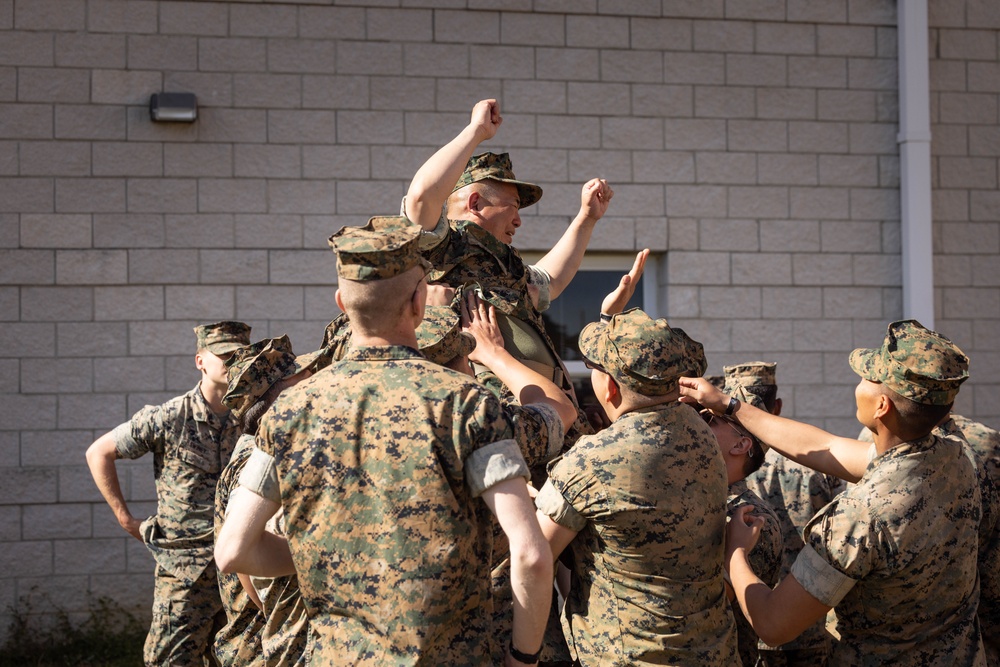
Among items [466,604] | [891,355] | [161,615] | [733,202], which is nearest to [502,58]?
[733,202]

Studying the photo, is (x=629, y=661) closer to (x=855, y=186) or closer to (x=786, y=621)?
(x=786, y=621)

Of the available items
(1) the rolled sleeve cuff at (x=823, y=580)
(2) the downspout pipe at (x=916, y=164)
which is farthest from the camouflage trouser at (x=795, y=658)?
(2) the downspout pipe at (x=916, y=164)

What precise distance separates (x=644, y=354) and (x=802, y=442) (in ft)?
3.01

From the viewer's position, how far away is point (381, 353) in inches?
113

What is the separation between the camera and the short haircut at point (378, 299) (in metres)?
2.86

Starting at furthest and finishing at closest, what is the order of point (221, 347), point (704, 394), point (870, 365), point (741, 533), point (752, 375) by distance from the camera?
point (221, 347)
point (752, 375)
point (704, 394)
point (741, 533)
point (870, 365)

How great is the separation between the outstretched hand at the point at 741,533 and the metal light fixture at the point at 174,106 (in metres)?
5.26

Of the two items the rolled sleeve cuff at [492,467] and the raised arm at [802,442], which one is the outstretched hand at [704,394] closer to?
the raised arm at [802,442]

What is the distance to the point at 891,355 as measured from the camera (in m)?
3.29

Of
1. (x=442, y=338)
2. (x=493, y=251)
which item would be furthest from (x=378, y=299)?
(x=493, y=251)

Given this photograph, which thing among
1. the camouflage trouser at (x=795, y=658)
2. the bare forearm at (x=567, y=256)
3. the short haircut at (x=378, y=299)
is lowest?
the camouflage trouser at (x=795, y=658)

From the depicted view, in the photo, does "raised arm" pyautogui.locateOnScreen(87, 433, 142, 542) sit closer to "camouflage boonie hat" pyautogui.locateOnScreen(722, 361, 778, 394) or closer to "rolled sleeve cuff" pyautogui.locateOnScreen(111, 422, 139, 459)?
"rolled sleeve cuff" pyautogui.locateOnScreen(111, 422, 139, 459)

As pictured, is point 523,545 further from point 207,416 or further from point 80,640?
point 80,640

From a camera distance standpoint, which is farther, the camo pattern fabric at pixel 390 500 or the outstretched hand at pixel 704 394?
the outstretched hand at pixel 704 394
